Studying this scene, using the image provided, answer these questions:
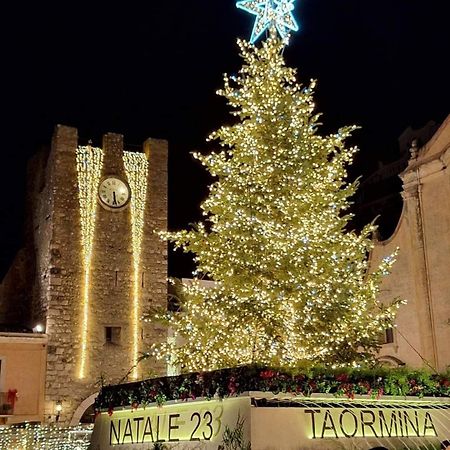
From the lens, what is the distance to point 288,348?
14000 millimetres

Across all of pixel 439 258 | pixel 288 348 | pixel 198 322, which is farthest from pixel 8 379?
pixel 439 258

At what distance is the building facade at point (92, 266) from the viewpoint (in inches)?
981

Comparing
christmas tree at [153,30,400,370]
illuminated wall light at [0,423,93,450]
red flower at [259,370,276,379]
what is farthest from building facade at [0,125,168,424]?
red flower at [259,370,276,379]

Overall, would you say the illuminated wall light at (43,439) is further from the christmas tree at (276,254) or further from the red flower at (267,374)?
the red flower at (267,374)

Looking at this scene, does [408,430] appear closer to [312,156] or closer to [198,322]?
[198,322]

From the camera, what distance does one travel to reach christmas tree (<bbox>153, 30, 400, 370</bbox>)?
1407cm

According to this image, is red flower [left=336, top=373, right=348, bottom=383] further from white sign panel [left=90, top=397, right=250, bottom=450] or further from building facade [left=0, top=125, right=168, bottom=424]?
building facade [left=0, top=125, right=168, bottom=424]

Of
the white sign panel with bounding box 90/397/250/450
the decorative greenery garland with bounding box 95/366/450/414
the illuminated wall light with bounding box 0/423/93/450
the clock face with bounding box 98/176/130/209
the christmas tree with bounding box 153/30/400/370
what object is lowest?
the illuminated wall light with bounding box 0/423/93/450

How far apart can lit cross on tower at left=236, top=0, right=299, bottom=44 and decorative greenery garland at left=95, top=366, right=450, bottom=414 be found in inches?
355

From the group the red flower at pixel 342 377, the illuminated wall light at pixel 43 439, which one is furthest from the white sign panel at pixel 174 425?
the illuminated wall light at pixel 43 439

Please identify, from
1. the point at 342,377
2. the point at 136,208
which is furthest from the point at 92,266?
the point at 342,377

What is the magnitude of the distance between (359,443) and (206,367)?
18.1 ft

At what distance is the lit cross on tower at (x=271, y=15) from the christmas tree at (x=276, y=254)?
2.76 ft

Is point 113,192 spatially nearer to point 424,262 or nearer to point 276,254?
point 424,262
